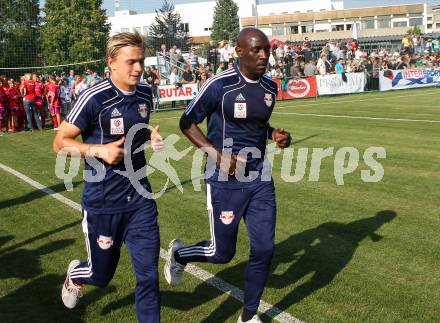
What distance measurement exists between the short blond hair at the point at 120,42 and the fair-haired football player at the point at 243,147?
0.82 m

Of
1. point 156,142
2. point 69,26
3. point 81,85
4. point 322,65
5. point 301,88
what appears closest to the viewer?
point 156,142

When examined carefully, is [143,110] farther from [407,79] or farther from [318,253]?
[407,79]

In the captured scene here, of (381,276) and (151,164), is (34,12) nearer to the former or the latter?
(151,164)

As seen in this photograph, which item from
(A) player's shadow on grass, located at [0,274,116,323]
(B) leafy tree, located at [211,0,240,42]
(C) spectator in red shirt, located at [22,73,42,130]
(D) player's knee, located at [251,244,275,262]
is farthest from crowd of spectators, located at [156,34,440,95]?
(B) leafy tree, located at [211,0,240,42]

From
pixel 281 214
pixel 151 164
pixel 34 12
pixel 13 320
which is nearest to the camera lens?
pixel 13 320

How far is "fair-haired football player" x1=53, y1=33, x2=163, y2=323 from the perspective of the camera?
4.18 metres

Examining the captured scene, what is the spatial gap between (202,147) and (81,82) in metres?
20.6

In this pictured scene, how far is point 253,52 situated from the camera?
15.5ft

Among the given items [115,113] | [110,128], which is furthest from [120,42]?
[110,128]

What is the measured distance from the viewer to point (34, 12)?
78188 mm

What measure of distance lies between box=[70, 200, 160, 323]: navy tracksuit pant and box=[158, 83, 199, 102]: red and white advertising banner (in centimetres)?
2346

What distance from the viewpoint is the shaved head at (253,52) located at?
185 inches

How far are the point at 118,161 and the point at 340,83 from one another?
29.0 meters

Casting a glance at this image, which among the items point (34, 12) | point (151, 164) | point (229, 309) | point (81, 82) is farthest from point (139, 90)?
point (34, 12)
